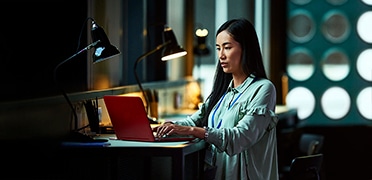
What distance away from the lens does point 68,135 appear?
4.00m

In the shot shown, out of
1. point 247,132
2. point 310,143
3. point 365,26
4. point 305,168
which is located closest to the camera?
point 247,132

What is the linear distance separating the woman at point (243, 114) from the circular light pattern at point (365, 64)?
4.86 m

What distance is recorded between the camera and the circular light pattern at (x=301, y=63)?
8867 millimetres

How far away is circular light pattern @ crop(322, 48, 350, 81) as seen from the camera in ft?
28.9

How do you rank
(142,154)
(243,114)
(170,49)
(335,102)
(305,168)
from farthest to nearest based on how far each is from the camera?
(335,102) < (170,49) < (305,168) < (243,114) < (142,154)

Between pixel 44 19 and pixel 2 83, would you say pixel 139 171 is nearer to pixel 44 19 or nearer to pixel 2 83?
pixel 44 19

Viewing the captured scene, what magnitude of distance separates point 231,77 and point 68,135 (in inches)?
33.7

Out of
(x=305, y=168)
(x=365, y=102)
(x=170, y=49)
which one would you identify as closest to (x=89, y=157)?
(x=305, y=168)

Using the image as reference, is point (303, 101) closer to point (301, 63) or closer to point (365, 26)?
point (301, 63)

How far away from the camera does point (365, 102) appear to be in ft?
28.8

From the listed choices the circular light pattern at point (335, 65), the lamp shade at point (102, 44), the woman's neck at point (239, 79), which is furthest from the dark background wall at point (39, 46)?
the circular light pattern at point (335, 65)

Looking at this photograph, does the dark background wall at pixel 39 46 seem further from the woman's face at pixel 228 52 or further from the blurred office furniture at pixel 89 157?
the woman's face at pixel 228 52

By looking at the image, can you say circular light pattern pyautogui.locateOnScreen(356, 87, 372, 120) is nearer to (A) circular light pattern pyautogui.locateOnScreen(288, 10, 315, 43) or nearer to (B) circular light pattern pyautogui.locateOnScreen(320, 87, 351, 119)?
(B) circular light pattern pyautogui.locateOnScreen(320, 87, 351, 119)

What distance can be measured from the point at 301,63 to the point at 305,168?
4701 mm
